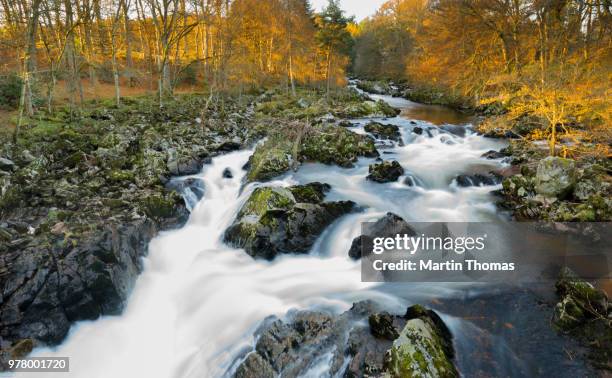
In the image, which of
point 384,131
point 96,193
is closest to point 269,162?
point 96,193

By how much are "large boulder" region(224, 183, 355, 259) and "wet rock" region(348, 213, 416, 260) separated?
1168mm

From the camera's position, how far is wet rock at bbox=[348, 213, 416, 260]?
31.8 feet

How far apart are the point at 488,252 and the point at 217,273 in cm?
685

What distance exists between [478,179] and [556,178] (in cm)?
324

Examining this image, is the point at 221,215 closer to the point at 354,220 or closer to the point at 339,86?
the point at 354,220

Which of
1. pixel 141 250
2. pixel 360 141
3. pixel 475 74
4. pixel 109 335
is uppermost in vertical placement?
pixel 475 74

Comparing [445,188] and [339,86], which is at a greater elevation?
[339,86]

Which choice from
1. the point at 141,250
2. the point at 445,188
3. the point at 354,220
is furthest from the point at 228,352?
the point at 445,188

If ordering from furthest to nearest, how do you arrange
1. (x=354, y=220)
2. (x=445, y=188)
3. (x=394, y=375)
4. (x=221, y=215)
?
(x=445, y=188)
(x=221, y=215)
(x=354, y=220)
(x=394, y=375)

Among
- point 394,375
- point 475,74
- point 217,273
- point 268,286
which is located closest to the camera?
point 394,375

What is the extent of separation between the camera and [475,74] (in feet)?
89.5

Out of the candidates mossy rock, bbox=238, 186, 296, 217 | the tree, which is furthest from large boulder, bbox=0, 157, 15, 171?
the tree

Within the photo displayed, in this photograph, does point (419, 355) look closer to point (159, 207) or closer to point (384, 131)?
point (159, 207)

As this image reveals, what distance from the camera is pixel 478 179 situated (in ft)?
45.8
